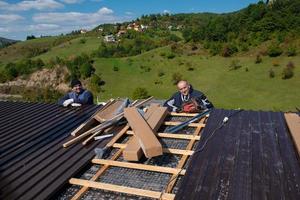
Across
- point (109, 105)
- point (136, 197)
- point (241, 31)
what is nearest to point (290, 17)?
point (241, 31)

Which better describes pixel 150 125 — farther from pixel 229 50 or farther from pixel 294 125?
pixel 229 50

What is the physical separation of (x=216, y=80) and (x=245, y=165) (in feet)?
153

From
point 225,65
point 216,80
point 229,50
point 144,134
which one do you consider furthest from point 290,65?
point 144,134

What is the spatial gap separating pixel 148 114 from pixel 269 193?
4.26 meters

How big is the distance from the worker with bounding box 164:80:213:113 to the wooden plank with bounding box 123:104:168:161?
0.63 m

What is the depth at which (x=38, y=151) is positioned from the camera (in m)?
6.52

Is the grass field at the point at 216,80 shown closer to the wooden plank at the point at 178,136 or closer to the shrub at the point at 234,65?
the shrub at the point at 234,65

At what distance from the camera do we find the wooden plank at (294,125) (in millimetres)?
6005

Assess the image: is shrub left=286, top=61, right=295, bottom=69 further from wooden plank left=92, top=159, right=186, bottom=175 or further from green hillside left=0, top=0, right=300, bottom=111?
wooden plank left=92, top=159, right=186, bottom=175

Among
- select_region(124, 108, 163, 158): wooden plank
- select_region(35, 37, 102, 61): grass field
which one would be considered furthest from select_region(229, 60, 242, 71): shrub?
select_region(35, 37, 102, 61): grass field

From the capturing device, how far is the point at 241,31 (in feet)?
219

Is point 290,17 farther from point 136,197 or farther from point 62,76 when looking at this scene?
point 136,197

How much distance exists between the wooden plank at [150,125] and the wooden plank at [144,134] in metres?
0.13

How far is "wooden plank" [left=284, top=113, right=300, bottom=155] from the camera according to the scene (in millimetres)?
6005
